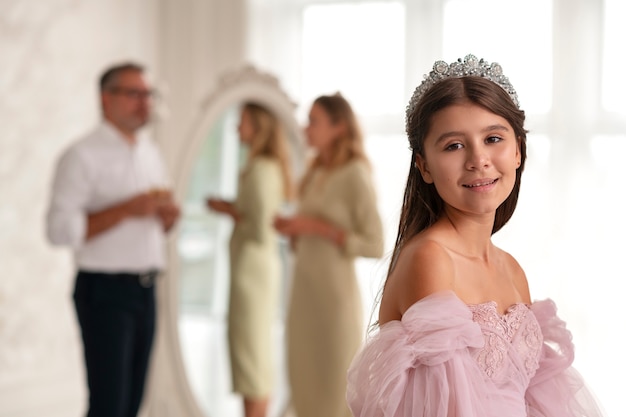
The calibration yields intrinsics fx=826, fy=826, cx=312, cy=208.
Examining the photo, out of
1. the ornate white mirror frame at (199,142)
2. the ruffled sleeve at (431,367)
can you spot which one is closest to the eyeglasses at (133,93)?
the ornate white mirror frame at (199,142)

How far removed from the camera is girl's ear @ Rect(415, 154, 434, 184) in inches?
60.0

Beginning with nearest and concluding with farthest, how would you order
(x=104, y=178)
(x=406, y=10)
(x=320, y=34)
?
(x=104, y=178) → (x=406, y=10) → (x=320, y=34)

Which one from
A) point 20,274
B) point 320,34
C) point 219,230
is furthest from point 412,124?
point 20,274

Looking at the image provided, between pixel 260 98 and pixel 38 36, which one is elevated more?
pixel 38 36

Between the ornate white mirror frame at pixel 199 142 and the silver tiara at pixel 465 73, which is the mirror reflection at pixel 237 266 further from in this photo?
the silver tiara at pixel 465 73

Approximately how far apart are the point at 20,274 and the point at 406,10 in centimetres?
249

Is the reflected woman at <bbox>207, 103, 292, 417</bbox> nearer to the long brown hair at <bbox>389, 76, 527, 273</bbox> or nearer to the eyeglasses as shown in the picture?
the eyeglasses

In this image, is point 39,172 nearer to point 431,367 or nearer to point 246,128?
point 246,128

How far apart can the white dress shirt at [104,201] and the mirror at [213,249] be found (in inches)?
11.9

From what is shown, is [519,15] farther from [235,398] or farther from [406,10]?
[235,398]

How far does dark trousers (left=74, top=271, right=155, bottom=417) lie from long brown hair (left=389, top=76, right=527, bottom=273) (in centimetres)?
202

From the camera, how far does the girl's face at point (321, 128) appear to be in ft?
11.4

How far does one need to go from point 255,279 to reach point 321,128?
833mm

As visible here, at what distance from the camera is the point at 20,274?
446cm
